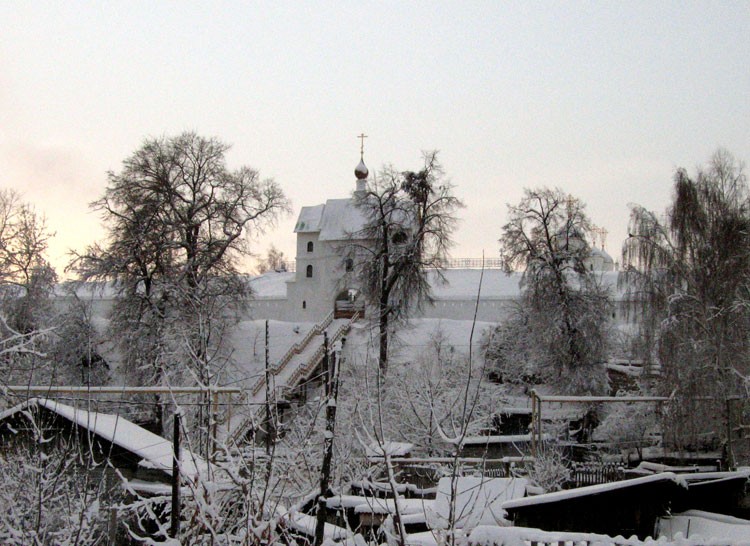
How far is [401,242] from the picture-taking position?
94.9 ft

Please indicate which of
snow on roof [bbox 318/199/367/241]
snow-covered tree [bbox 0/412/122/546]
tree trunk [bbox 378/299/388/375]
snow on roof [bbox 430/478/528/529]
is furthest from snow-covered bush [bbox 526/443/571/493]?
snow on roof [bbox 318/199/367/241]

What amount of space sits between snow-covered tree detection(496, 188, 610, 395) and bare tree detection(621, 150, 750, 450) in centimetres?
450

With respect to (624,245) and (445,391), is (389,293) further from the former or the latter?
(624,245)

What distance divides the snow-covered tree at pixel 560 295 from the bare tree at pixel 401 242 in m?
2.78

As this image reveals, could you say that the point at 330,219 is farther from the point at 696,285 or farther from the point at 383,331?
the point at 696,285

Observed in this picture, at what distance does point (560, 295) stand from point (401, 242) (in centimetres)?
664

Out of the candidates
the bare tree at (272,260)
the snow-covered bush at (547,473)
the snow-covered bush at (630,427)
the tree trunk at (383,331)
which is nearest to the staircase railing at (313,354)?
the tree trunk at (383,331)

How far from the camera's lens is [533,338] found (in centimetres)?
2680

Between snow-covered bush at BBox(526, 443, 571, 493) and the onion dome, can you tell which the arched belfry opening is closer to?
the onion dome

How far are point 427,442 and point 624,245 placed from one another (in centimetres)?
826

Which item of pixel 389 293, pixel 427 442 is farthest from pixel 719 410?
pixel 389 293

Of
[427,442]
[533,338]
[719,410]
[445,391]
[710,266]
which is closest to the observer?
[719,410]

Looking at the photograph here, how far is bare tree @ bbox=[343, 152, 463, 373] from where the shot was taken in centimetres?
2811

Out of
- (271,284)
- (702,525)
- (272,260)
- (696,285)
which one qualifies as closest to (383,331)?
(696,285)
